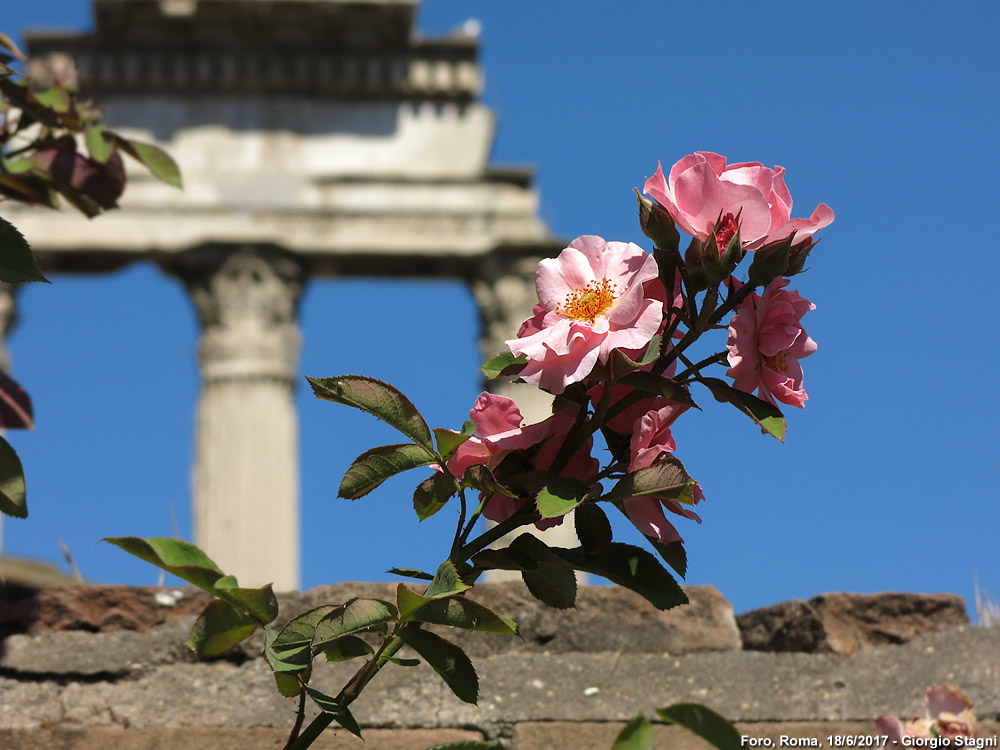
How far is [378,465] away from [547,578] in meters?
0.23

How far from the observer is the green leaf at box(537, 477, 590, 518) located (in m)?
1.41

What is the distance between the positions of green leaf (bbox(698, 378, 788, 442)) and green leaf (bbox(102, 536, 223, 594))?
58 cm

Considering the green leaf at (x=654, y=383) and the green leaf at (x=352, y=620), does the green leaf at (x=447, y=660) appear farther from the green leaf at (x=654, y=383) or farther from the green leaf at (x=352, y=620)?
the green leaf at (x=654, y=383)

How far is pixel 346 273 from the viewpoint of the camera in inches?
501

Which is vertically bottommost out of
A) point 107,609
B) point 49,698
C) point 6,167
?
point 49,698

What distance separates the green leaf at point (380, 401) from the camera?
4.97ft

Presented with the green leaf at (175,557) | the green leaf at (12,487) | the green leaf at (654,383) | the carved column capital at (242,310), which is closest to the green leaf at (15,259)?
the green leaf at (12,487)

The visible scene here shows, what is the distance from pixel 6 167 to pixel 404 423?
4.20 feet

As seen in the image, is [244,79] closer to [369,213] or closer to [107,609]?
[369,213]

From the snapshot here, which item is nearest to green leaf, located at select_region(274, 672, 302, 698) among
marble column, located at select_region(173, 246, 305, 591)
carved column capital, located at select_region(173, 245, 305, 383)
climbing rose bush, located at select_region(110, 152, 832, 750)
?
climbing rose bush, located at select_region(110, 152, 832, 750)

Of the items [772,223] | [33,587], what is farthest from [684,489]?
[33,587]

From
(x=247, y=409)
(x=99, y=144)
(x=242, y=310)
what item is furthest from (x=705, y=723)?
(x=242, y=310)

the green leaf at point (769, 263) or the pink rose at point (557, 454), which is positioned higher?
the green leaf at point (769, 263)

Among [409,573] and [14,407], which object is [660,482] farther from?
[14,407]
